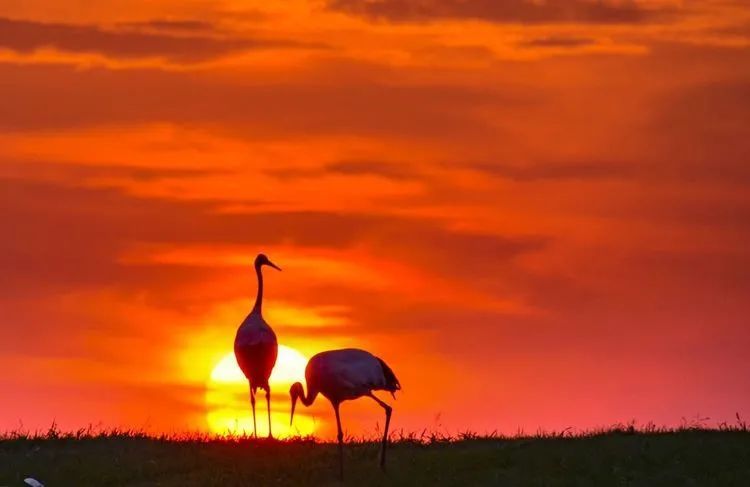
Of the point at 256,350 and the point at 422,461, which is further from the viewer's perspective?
the point at 256,350

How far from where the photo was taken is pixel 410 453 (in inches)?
1041

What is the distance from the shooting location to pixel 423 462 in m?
25.5

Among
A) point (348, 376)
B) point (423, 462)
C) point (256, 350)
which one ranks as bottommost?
Answer: point (423, 462)

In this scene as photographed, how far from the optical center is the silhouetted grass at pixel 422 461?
24234mm

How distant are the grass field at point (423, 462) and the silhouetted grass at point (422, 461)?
2 centimetres

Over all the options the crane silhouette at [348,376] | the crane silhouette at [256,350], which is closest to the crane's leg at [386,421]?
the crane silhouette at [348,376]

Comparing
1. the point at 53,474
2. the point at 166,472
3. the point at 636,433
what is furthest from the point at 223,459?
the point at 636,433

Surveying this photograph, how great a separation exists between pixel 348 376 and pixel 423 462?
6.42 feet

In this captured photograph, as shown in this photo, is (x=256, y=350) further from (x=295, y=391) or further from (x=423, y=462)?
(x=423, y=462)

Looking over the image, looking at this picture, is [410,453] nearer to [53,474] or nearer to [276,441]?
[276,441]

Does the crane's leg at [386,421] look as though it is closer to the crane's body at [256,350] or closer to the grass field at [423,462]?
the grass field at [423,462]

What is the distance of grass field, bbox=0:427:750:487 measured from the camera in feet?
79.5

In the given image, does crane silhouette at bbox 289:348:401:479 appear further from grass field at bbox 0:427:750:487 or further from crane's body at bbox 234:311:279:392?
crane's body at bbox 234:311:279:392

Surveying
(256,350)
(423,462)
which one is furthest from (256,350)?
(423,462)
